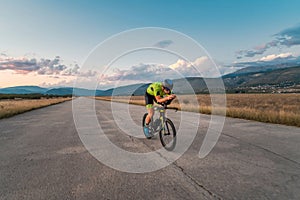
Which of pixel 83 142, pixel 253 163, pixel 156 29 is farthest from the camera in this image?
pixel 156 29

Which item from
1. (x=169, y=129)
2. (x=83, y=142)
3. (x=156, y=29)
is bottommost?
(x=83, y=142)

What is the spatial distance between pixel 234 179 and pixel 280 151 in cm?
267

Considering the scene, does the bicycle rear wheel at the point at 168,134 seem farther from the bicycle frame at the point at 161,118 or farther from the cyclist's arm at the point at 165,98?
the cyclist's arm at the point at 165,98

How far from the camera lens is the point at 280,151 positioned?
5.52 metres

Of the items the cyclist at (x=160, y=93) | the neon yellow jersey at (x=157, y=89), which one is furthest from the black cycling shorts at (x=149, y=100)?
the neon yellow jersey at (x=157, y=89)

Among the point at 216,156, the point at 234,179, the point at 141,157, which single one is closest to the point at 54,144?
the point at 141,157

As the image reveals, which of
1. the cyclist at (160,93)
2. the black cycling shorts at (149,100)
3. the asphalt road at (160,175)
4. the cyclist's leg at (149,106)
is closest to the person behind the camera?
the asphalt road at (160,175)

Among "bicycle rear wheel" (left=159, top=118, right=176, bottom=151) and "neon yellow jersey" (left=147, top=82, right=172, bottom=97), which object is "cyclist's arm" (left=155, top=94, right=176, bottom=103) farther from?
"bicycle rear wheel" (left=159, top=118, right=176, bottom=151)

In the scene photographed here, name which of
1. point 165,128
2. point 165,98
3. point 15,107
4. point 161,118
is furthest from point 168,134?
point 15,107

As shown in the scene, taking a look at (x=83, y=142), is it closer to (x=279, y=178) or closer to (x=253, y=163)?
(x=253, y=163)

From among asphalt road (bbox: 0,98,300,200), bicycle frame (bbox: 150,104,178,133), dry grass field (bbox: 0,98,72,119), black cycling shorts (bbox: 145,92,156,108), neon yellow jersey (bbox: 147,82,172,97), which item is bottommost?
dry grass field (bbox: 0,98,72,119)

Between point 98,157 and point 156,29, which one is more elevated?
point 156,29

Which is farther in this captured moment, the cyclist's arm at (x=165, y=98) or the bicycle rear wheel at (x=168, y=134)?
the bicycle rear wheel at (x=168, y=134)

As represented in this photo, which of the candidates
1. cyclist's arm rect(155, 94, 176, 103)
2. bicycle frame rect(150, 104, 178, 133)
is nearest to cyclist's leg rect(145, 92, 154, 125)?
bicycle frame rect(150, 104, 178, 133)
